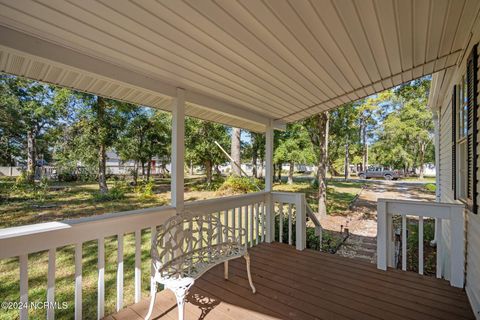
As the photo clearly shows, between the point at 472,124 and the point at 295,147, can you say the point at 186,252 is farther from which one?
the point at 295,147

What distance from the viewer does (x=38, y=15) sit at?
57.3 inches

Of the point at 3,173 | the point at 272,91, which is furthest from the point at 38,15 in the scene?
the point at 3,173

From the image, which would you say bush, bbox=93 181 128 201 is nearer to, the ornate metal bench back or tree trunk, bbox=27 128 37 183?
tree trunk, bbox=27 128 37 183

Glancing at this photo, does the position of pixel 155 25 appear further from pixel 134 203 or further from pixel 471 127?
pixel 134 203

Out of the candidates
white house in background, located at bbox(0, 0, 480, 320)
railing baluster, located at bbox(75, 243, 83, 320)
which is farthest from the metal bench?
railing baluster, located at bbox(75, 243, 83, 320)

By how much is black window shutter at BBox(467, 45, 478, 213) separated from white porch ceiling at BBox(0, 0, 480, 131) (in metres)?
0.42

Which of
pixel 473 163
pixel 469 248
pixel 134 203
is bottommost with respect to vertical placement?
pixel 134 203

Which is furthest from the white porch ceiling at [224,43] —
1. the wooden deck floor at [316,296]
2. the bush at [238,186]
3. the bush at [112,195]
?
the bush at [112,195]

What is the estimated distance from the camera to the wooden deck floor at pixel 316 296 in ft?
7.02

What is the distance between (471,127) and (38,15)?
11.3 feet

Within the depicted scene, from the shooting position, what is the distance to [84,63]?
1964 mm

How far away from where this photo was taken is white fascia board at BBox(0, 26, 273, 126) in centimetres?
162

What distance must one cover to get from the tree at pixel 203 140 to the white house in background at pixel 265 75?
9.85m

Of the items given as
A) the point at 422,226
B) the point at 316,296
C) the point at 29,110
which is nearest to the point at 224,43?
the point at 316,296
